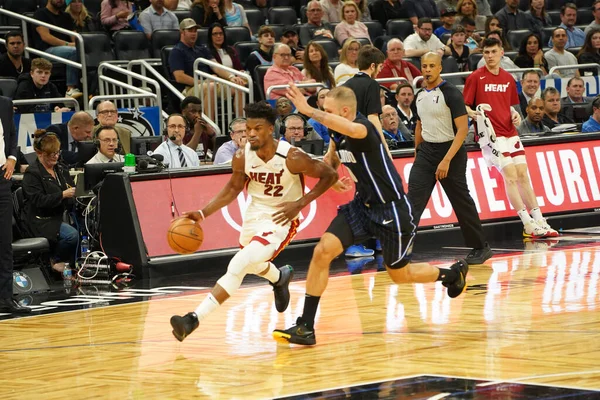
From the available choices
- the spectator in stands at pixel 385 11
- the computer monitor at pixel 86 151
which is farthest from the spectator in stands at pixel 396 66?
the computer monitor at pixel 86 151

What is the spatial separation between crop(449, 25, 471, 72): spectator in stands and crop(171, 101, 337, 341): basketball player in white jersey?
10.8 metres

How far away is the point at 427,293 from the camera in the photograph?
1029 centimetres

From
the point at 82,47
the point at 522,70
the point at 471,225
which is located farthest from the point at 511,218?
the point at 82,47

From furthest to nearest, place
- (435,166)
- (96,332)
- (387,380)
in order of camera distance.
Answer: (435,166), (96,332), (387,380)

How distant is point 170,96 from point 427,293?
734 centimetres

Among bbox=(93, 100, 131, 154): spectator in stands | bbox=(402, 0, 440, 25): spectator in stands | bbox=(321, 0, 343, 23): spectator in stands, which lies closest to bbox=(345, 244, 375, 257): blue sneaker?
bbox=(93, 100, 131, 154): spectator in stands

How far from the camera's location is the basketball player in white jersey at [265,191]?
838 cm

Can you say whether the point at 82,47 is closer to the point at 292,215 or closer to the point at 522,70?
the point at 522,70

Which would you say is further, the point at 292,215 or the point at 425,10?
the point at 425,10

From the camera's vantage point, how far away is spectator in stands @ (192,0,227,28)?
18.0 metres

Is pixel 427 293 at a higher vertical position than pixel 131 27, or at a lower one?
lower

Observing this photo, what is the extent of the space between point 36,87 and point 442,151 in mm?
5711

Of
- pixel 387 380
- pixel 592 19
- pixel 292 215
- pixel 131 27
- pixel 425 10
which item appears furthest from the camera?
pixel 592 19

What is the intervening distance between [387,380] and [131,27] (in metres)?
12.0
